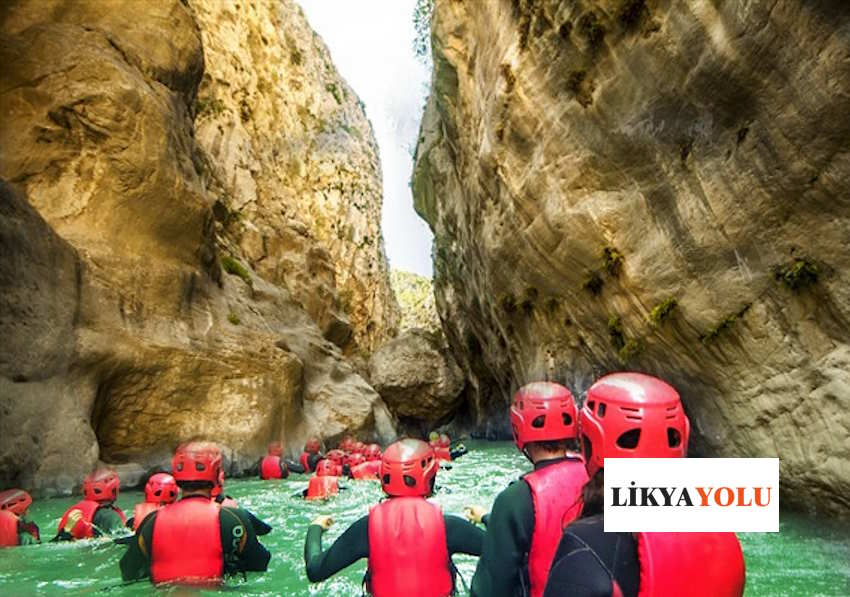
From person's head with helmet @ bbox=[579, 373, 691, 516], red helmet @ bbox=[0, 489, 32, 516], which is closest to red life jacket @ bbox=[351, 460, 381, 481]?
red helmet @ bbox=[0, 489, 32, 516]

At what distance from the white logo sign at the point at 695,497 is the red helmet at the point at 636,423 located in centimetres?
8

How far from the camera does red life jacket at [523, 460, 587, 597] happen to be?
2743 mm

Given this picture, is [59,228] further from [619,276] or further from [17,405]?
[619,276]

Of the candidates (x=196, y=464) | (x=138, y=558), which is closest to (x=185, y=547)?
(x=138, y=558)

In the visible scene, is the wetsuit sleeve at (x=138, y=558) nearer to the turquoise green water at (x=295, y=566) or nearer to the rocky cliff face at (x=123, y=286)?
the turquoise green water at (x=295, y=566)

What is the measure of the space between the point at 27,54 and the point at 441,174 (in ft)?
43.6

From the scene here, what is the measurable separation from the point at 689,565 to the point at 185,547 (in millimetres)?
3880

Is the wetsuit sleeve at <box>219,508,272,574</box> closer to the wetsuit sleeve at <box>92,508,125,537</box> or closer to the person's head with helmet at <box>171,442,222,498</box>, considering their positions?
the person's head with helmet at <box>171,442,222,498</box>

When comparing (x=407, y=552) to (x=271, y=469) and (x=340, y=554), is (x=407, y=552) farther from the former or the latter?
(x=271, y=469)

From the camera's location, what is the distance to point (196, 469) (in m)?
4.40

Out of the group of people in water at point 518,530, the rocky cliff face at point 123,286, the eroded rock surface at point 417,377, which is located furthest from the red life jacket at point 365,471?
the eroded rock surface at point 417,377

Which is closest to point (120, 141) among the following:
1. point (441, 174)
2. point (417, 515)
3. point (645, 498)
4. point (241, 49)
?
point (441, 174)

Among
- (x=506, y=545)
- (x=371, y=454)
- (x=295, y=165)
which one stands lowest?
(x=371, y=454)

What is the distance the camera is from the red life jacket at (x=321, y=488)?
1105cm
